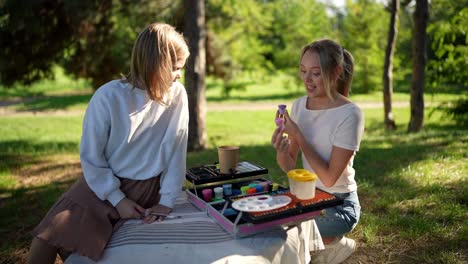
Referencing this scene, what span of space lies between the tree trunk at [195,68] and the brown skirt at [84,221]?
4296mm

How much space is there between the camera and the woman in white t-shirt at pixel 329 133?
2.32 meters

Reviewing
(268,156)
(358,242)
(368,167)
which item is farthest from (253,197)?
(268,156)

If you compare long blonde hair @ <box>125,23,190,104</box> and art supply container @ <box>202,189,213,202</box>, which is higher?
long blonde hair @ <box>125,23,190,104</box>

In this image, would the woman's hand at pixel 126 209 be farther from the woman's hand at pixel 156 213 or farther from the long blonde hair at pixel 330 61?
the long blonde hair at pixel 330 61

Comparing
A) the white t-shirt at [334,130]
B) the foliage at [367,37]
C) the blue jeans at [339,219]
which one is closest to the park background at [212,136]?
the blue jeans at [339,219]

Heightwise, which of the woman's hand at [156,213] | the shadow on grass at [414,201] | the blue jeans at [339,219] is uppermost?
the woman's hand at [156,213]

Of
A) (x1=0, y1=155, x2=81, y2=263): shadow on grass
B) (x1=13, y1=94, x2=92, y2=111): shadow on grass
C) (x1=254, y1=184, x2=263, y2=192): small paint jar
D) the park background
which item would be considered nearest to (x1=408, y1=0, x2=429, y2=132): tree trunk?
the park background

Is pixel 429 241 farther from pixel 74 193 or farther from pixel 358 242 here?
pixel 74 193

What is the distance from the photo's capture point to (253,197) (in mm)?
2029

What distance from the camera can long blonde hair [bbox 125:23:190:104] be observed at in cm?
222

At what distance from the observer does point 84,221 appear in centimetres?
203

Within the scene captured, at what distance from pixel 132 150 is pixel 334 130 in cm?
116

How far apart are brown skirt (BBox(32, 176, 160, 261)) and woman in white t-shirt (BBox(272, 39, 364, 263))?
0.89 metres

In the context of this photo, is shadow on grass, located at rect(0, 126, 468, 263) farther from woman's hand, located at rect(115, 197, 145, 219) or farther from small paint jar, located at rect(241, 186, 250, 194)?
woman's hand, located at rect(115, 197, 145, 219)
